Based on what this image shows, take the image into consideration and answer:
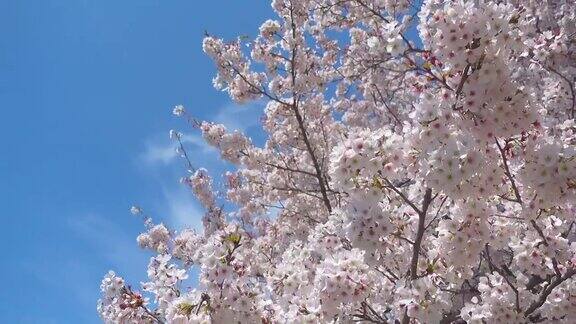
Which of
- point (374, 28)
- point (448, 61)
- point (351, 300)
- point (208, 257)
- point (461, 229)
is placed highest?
point (374, 28)

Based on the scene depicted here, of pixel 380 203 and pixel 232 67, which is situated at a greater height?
pixel 232 67

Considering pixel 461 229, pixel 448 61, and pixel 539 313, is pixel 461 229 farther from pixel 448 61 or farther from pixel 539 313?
pixel 448 61

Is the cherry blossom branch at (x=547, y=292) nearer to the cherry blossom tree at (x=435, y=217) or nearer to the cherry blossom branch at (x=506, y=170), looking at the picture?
the cherry blossom tree at (x=435, y=217)

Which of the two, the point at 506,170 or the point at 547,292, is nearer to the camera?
the point at 506,170

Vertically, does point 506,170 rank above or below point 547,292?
above

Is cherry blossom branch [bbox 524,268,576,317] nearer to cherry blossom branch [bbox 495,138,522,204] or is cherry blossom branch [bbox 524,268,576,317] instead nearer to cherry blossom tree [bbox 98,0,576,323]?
cherry blossom tree [bbox 98,0,576,323]

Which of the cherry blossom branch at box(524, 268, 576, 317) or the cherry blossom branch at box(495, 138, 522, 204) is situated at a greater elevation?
the cherry blossom branch at box(495, 138, 522, 204)

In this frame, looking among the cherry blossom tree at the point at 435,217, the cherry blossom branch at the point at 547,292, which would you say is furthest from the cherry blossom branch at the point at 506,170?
the cherry blossom branch at the point at 547,292

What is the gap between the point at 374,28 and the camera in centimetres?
1335

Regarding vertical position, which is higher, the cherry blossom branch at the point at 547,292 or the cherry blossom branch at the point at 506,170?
the cherry blossom branch at the point at 506,170

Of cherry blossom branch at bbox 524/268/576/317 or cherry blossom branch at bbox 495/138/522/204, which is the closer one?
cherry blossom branch at bbox 495/138/522/204

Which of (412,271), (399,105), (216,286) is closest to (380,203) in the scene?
(412,271)

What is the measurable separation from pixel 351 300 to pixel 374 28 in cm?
955

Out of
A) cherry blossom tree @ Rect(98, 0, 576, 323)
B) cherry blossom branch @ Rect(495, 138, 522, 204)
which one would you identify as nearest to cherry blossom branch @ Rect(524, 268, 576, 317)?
cherry blossom tree @ Rect(98, 0, 576, 323)
